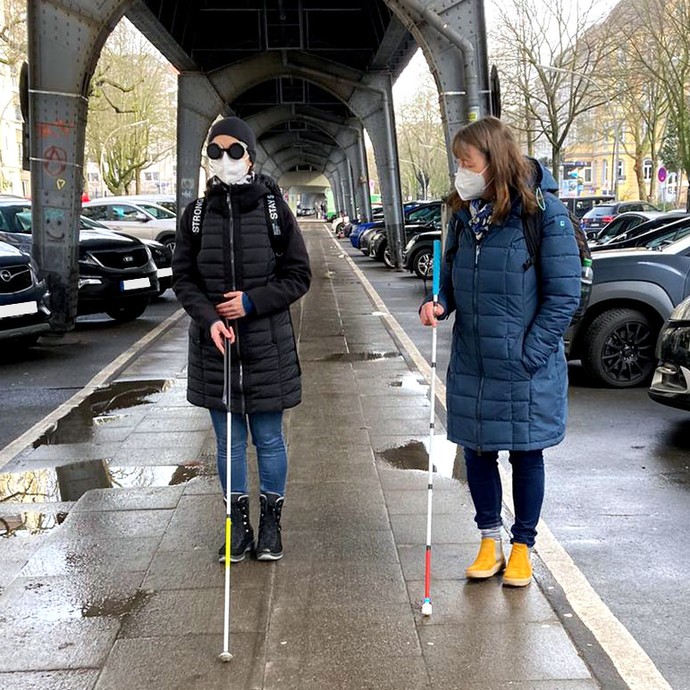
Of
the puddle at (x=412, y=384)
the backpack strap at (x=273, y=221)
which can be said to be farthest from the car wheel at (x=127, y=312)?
the backpack strap at (x=273, y=221)

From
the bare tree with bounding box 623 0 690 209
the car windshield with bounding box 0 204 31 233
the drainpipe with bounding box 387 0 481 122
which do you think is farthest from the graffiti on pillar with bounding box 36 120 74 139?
the bare tree with bounding box 623 0 690 209

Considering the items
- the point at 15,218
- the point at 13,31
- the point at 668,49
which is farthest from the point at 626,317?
the point at 13,31

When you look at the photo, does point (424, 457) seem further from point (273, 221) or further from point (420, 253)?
point (420, 253)

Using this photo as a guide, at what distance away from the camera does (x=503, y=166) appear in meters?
3.62

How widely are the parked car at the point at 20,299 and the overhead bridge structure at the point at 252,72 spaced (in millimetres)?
1935

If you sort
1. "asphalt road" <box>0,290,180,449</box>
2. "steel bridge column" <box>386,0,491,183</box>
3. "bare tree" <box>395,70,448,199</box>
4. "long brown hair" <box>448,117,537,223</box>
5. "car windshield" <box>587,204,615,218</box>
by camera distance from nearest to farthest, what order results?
"long brown hair" <box>448,117,537,223</box> → "asphalt road" <box>0,290,180,449</box> → "steel bridge column" <box>386,0,491,183</box> → "car windshield" <box>587,204,615,218</box> → "bare tree" <box>395,70,448,199</box>

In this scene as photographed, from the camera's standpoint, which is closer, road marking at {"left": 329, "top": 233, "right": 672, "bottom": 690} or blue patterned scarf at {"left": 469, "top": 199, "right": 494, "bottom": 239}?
road marking at {"left": 329, "top": 233, "right": 672, "bottom": 690}

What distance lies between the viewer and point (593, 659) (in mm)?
3295

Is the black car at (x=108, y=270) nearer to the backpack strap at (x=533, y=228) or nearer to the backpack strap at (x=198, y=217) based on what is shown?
the backpack strap at (x=198, y=217)

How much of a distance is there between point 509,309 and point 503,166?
2.01ft

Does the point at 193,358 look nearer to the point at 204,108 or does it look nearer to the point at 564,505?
the point at 564,505

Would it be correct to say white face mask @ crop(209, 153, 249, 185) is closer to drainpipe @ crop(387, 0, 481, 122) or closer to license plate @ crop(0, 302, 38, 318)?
license plate @ crop(0, 302, 38, 318)

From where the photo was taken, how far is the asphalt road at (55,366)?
311 inches

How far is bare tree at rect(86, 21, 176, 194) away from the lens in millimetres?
44250
